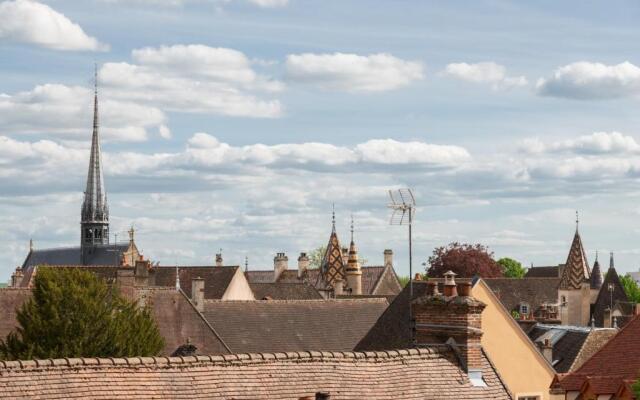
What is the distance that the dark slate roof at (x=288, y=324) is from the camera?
59.1 m

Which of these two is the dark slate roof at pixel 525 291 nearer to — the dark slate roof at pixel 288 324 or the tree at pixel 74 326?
the dark slate roof at pixel 288 324

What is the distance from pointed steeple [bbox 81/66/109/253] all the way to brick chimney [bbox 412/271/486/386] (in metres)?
114

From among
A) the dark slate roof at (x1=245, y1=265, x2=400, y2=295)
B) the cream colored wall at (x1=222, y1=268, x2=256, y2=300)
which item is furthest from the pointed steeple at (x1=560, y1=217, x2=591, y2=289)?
the cream colored wall at (x1=222, y1=268, x2=256, y2=300)

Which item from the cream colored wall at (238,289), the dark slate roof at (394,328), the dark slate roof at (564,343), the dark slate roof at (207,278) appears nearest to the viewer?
the dark slate roof at (394,328)

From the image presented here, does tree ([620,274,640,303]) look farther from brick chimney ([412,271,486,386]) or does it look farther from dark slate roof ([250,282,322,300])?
brick chimney ([412,271,486,386])

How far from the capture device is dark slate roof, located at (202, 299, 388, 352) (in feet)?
194

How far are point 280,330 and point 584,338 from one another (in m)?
14.3

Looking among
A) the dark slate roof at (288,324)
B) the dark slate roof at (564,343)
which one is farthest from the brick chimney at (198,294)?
the dark slate roof at (564,343)

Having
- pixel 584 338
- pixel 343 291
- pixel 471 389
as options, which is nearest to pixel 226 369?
pixel 471 389

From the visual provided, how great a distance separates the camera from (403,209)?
32688 mm

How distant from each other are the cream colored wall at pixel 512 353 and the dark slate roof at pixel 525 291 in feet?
247

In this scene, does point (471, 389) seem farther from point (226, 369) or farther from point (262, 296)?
point (262, 296)

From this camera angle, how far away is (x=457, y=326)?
25766 mm

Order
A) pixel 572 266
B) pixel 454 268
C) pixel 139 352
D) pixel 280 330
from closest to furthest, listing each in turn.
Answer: pixel 139 352
pixel 280 330
pixel 572 266
pixel 454 268
